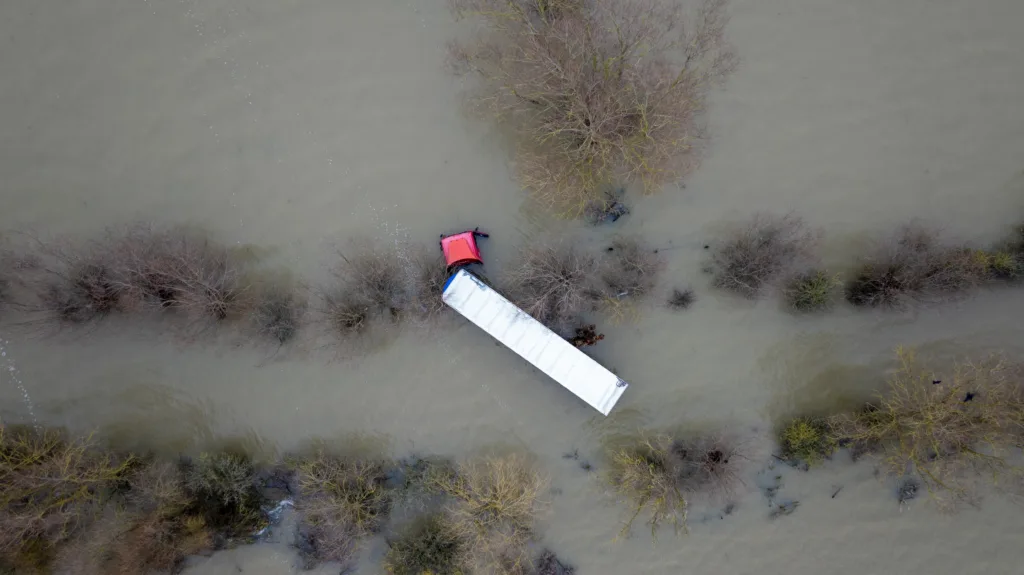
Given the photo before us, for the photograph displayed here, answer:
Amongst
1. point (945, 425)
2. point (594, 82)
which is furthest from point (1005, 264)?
point (594, 82)

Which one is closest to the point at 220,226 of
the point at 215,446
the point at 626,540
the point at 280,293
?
the point at 280,293

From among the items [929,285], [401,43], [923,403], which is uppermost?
[929,285]

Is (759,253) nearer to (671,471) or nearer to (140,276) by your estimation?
(671,471)

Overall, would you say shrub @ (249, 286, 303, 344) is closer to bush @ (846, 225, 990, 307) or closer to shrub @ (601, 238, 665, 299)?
shrub @ (601, 238, 665, 299)

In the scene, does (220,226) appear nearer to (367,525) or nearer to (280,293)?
(280,293)

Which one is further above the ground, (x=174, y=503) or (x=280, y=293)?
(x=280, y=293)

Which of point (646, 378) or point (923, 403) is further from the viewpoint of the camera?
point (646, 378)

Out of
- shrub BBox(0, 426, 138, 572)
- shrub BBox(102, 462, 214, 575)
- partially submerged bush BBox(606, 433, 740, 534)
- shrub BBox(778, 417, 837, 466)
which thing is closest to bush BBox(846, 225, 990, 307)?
shrub BBox(778, 417, 837, 466)
